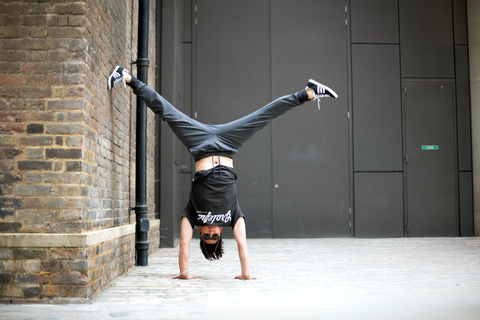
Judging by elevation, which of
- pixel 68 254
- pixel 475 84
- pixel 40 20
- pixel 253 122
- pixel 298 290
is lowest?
pixel 298 290

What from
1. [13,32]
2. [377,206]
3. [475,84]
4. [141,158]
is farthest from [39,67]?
[475,84]

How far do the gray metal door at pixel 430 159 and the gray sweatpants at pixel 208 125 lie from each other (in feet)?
20.6

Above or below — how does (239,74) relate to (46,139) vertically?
above

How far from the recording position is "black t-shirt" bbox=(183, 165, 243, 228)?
15.3ft

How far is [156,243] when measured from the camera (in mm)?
7727

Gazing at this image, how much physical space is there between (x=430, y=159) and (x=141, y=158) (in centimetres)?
706

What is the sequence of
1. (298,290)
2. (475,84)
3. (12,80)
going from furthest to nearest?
(475,84) → (298,290) → (12,80)

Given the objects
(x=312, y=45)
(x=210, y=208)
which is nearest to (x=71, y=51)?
(x=210, y=208)

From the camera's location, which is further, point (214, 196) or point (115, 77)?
point (214, 196)

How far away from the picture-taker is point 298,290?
418 cm

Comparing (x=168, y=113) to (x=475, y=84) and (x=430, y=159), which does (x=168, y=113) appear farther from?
(x=475, y=84)

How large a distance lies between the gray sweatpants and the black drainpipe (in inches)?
37.9

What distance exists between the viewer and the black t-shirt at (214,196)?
4.66 metres

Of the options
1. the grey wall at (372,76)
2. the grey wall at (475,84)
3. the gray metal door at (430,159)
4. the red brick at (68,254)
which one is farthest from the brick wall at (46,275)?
the grey wall at (475,84)
